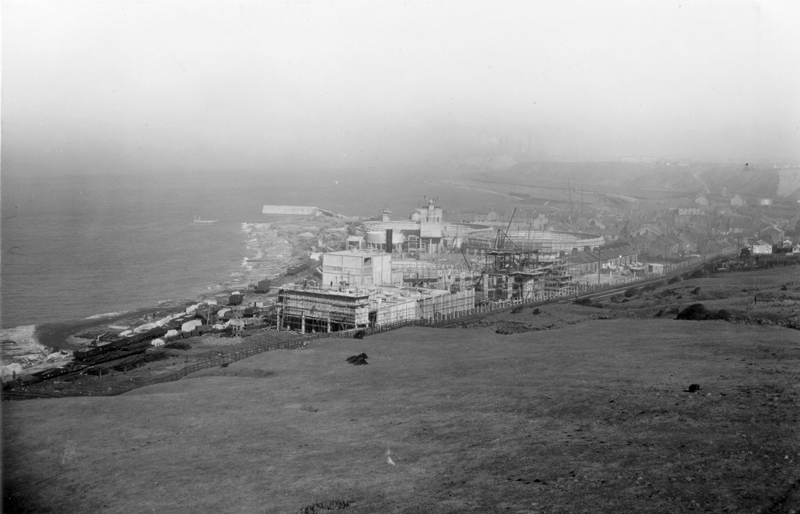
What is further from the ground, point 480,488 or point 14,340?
point 480,488

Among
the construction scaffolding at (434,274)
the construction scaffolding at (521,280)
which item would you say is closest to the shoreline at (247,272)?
the construction scaffolding at (434,274)

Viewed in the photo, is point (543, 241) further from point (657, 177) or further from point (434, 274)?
point (657, 177)

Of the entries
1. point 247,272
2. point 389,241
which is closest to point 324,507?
point 247,272

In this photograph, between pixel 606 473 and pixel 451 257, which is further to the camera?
pixel 451 257

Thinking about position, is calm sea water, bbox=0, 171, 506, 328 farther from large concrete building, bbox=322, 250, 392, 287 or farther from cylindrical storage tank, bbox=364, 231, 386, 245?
cylindrical storage tank, bbox=364, 231, 386, 245

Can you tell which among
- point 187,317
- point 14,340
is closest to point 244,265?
point 187,317

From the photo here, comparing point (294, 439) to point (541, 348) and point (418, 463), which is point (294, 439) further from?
point (541, 348)

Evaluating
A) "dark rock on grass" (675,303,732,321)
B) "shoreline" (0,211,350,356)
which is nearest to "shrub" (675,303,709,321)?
"dark rock on grass" (675,303,732,321)
